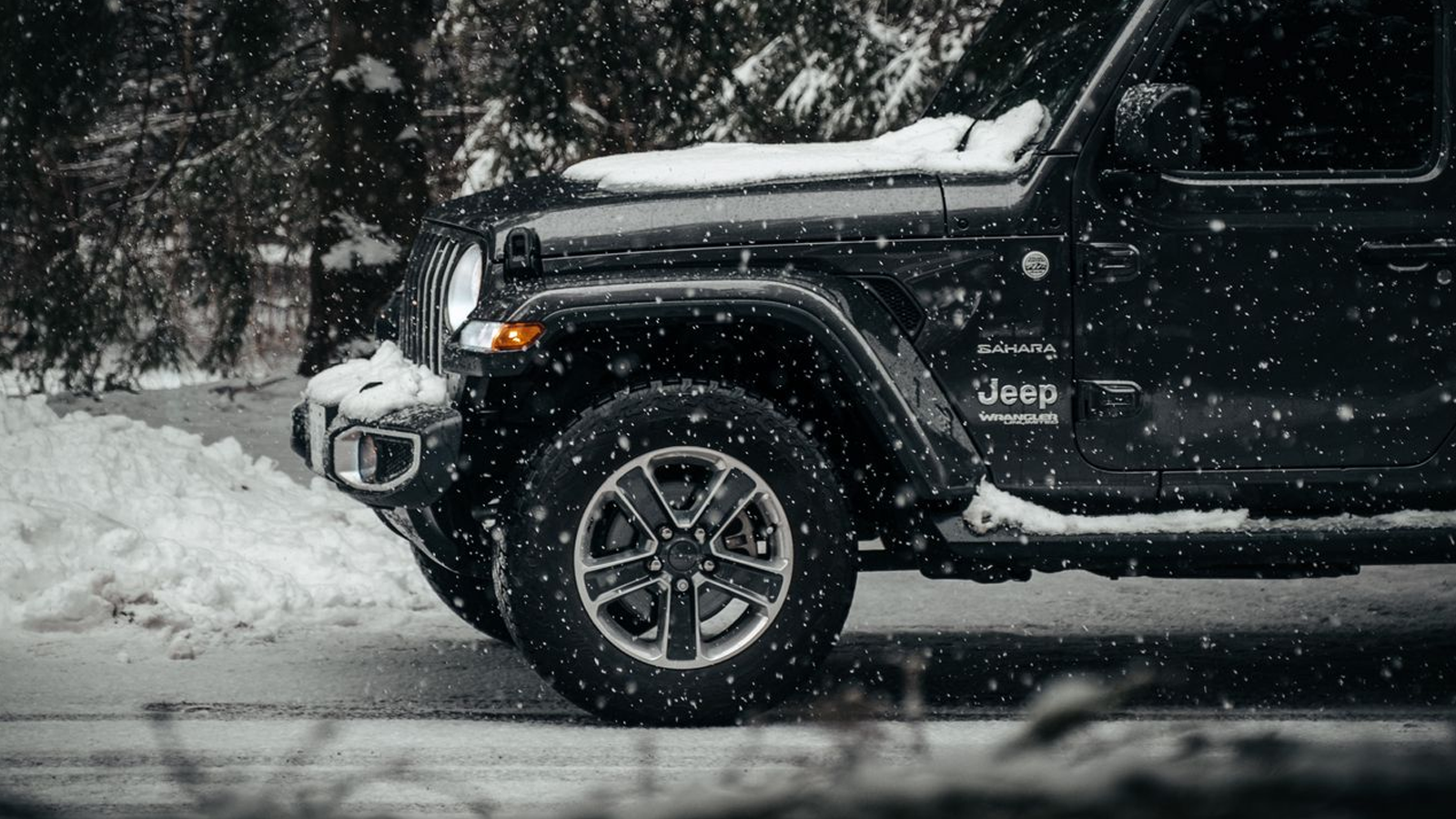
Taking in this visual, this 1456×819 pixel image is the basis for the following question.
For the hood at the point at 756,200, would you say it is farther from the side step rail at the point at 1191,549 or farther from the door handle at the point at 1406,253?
the door handle at the point at 1406,253

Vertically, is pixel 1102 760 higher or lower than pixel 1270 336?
higher

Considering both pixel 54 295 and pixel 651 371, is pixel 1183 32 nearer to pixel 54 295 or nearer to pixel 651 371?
pixel 651 371

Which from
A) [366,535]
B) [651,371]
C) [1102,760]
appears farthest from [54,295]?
[1102,760]

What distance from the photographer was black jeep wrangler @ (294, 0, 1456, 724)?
15.2ft

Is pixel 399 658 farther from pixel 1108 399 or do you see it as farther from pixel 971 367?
pixel 1108 399

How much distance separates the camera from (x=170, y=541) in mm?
6473

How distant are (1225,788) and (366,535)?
21.5ft

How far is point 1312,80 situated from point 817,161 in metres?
1.37

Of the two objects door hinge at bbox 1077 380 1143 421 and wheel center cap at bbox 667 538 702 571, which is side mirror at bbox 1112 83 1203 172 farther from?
wheel center cap at bbox 667 538 702 571

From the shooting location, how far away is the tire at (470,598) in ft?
19.8

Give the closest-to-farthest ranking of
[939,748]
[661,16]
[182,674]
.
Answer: [939,748]
[182,674]
[661,16]

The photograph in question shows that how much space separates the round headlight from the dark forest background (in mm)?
5725

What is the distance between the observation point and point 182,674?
217 inches

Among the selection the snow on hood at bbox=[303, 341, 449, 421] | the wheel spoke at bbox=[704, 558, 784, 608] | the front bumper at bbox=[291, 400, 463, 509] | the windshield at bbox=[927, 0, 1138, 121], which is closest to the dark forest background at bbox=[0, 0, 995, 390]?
the windshield at bbox=[927, 0, 1138, 121]
